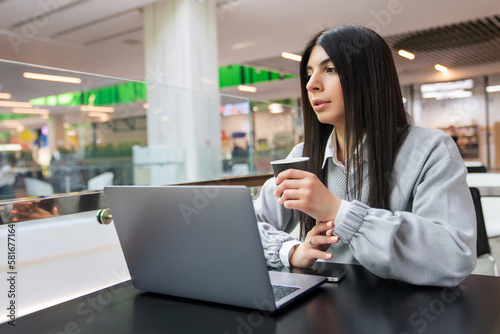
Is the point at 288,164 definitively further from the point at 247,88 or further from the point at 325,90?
the point at 247,88

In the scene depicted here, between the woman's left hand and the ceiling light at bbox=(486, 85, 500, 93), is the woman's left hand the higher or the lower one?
the lower one

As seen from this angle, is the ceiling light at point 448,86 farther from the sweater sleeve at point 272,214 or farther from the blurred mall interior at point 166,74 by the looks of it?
the sweater sleeve at point 272,214

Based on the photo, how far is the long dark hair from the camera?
42.1 inches

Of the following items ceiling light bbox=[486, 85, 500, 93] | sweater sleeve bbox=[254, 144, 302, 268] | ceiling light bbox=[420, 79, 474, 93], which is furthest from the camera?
ceiling light bbox=[420, 79, 474, 93]

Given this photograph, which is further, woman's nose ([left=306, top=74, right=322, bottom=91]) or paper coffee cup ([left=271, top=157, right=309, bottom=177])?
woman's nose ([left=306, top=74, right=322, bottom=91])

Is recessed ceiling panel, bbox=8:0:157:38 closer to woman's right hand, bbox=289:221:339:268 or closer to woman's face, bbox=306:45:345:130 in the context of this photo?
woman's face, bbox=306:45:345:130

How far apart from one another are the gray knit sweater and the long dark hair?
0.03 metres

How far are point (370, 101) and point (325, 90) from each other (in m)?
0.12

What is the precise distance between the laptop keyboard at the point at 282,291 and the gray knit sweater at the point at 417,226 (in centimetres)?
16

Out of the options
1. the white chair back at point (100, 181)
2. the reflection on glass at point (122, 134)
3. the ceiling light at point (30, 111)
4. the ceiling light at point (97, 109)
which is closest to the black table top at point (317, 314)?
the reflection on glass at point (122, 134)

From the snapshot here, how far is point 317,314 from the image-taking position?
2.22 feet

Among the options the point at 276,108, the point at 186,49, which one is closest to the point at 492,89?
the point at 186,49

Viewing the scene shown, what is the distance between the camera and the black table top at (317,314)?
0.63 meters

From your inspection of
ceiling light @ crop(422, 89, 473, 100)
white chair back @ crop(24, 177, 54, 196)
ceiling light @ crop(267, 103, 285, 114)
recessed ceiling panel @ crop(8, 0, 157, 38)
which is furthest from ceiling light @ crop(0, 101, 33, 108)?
ceiling light @ crop(422, 89, 473, 100)
